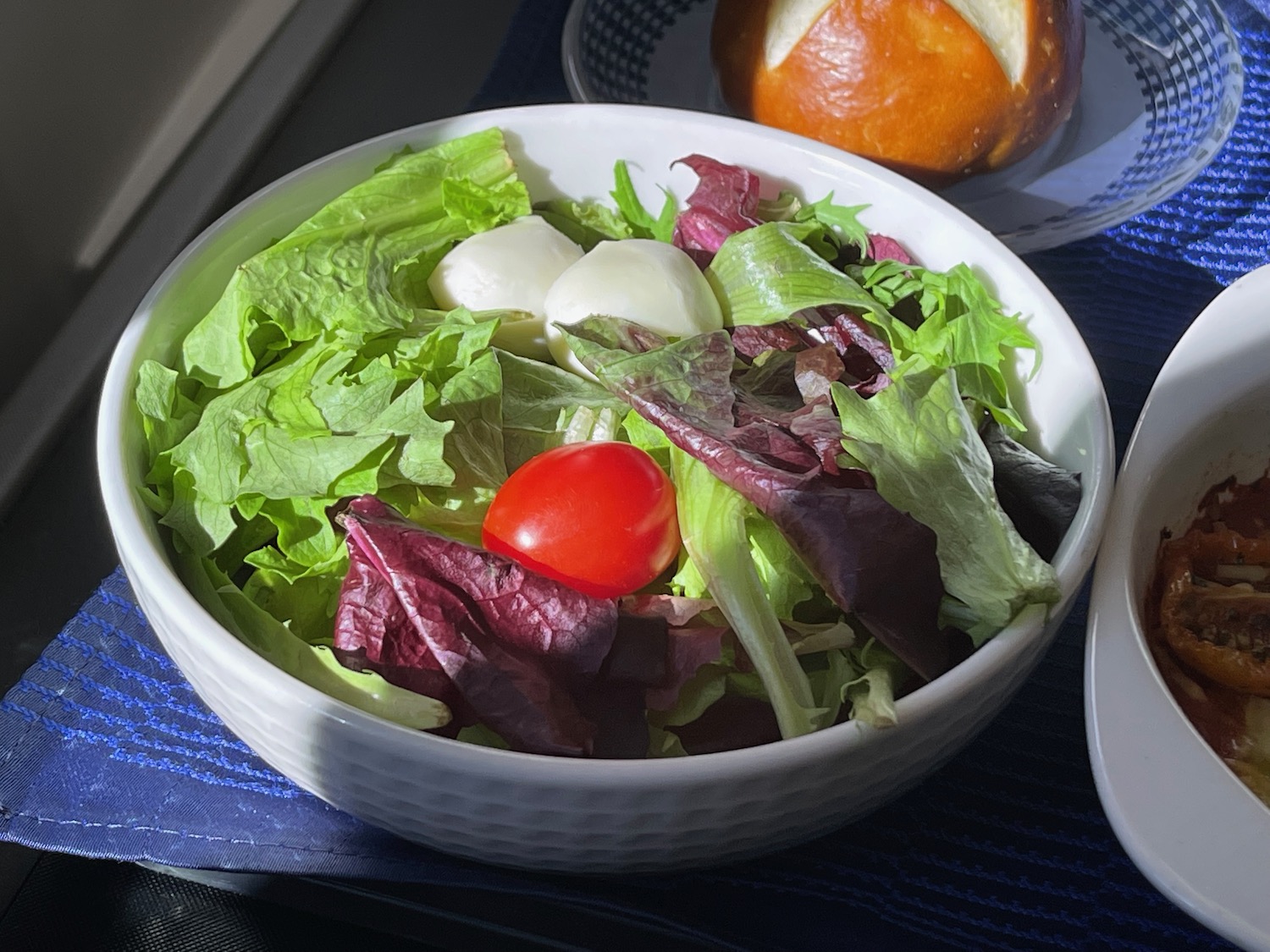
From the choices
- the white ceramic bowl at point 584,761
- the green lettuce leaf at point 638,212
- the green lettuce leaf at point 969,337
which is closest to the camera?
the white ceramic bowl at point 584,761

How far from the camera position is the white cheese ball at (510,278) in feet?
1.92

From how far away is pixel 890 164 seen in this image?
2.30 feet

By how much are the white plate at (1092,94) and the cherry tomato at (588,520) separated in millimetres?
324

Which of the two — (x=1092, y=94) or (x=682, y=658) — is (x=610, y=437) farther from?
(x=1092, y=94)

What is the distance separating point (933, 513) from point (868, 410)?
54mm

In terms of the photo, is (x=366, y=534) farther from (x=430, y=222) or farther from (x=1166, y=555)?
(x=1166, y=555)

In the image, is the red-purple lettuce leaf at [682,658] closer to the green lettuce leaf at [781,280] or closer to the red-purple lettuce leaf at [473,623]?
the red-purple lettuce leaf at [473,623]

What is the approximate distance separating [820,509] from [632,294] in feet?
0.56

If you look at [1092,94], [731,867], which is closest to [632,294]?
[731,867]

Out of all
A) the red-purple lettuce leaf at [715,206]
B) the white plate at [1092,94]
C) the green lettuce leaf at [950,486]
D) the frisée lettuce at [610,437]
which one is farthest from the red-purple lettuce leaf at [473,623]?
the white plate at [1092,94]

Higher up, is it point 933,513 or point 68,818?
point 933,513

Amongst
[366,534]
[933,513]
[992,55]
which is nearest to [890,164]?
[992,55]

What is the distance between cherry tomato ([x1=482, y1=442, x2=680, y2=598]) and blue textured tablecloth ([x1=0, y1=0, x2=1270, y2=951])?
128mm

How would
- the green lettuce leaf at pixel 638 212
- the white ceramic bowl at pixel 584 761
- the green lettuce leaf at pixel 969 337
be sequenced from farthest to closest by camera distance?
the green lettuce leaf at pixel 638 212, the green lettuce leaf at pixel 969 337, the white ceramic bowl at pixel 584 761
